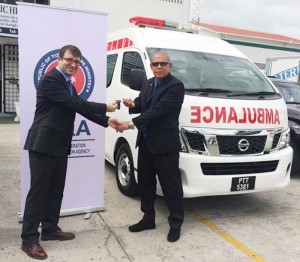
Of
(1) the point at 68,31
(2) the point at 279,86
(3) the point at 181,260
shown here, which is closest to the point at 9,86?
(2) the point at 279,86

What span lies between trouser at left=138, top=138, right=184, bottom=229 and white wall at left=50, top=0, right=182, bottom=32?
1035 cm

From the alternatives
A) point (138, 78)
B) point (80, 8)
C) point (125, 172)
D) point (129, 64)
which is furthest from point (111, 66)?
point (80, 8)

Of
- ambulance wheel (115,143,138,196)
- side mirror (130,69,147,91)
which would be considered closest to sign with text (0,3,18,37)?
ambulance wheel (115,143,138,196)

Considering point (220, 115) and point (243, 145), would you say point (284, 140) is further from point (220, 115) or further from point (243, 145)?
point (220, 115)

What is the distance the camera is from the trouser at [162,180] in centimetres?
394

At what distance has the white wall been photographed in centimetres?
1346

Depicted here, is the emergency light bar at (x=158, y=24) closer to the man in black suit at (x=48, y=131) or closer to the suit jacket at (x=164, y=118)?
the suit jacket at (x=164, y=118)

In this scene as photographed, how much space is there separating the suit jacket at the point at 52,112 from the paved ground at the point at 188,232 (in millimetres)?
1002

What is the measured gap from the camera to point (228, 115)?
4.34 meters

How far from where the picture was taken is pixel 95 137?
14.8 ft

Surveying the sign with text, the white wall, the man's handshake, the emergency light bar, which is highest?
the white wall

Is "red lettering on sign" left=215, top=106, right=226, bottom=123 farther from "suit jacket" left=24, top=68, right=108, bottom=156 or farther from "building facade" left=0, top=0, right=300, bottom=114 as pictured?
"building facade" left=0, top=0, right=300, bottom=114

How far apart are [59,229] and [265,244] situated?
83.9 inches

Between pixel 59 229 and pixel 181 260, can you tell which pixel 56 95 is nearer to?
pixel 59 229
